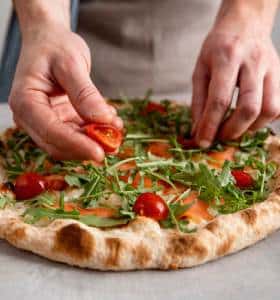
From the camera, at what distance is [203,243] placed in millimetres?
1930

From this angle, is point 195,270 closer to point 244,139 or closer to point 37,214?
point 37,214

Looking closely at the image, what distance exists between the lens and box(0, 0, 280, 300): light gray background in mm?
1809

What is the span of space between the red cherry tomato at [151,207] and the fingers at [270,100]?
677 millimetres

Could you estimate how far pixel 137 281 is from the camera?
1.86m

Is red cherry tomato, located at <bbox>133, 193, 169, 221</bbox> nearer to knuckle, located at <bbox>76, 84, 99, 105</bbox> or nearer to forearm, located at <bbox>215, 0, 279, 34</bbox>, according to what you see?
knuckle, located at <bbox>76, 84, 99, 105</bbox>

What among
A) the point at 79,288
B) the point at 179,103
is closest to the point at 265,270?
the point at 79,288

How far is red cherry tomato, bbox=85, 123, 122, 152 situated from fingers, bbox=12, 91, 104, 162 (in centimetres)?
4

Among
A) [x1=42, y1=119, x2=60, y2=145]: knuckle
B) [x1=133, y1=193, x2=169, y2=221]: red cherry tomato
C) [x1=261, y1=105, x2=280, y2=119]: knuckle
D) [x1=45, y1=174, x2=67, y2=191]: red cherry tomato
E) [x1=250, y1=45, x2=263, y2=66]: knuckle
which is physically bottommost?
[x1=45, y1=174, x2=67, y2=191]: red cherry tomato

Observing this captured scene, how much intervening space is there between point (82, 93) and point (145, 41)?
4.36 ft

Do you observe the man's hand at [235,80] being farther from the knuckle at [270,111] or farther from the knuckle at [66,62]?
the knuckle at [66,62]

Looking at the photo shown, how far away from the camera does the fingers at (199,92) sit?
2.60m

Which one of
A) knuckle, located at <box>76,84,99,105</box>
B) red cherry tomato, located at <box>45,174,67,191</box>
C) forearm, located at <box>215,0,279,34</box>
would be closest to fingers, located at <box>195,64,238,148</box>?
forearm, located at <box>215,0,279,34</box>

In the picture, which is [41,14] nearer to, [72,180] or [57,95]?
[57,95]

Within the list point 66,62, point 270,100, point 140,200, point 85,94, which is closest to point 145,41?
point 270,100
